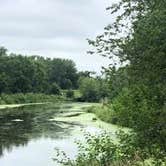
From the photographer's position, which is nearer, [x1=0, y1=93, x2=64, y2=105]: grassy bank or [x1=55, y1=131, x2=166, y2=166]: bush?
[x1=55, y1=131, x2=166, y2=166]: bush

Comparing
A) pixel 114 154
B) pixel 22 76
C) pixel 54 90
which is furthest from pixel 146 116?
pixel 54 90

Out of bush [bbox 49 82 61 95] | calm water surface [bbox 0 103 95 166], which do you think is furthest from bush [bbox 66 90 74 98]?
calm water surface [bbox 0 103 95 166]

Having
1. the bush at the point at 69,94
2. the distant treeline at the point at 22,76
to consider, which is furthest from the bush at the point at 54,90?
the bush at the point at 69,94

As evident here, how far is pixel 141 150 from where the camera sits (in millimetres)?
6184

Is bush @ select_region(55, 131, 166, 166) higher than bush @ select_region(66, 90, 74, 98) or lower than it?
lower

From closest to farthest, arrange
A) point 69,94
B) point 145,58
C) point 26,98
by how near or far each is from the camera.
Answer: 1. point 145,58
2. point 26,98
3. point 69,94

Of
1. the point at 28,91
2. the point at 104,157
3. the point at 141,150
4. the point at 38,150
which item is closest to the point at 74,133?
the point at 38,150

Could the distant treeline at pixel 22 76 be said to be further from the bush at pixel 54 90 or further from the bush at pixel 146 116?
the bush at pixel 146 116

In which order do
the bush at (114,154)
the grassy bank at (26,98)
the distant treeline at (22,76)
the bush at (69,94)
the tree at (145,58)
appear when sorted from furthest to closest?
1. the bush at (69,94)
2. the distant treeline at (22,76)
3. the grassy bank at (26,98)
4. the bush at (114,154)
5. the tree at (145,58)

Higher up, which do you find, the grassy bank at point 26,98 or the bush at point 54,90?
the bush at point 54,90

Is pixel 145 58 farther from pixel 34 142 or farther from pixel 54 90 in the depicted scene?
pixel 54 90

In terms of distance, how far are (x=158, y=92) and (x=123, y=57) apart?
59 centimetres

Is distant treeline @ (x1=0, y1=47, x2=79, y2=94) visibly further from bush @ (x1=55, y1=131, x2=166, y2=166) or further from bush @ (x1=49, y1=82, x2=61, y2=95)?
bush @ (x1=55, y1=131, x2=166, y2=166)

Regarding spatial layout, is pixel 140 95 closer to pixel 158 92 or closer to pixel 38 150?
pixel 158 92
